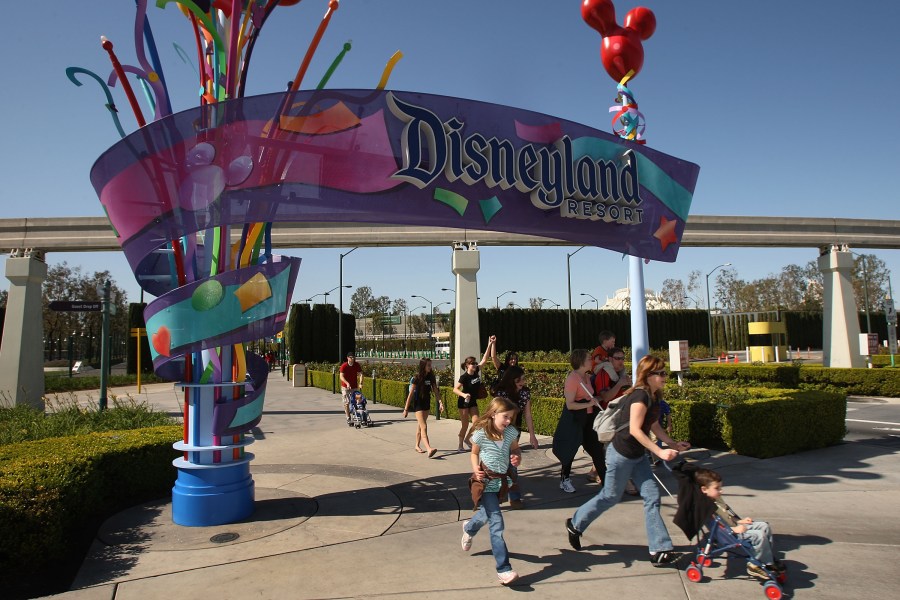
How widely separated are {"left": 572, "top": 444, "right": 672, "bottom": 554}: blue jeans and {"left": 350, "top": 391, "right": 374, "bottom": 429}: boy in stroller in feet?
31.0

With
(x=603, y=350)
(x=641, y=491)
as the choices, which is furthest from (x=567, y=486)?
(x=641, y=491)

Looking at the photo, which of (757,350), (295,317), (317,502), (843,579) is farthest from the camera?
(757,350)

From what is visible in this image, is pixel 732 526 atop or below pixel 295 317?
below

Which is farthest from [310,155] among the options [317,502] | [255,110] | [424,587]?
[424,587]

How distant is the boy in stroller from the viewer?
14.2 meters

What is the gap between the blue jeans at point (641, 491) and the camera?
16.3 feet

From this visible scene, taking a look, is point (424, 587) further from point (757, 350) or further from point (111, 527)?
point (757, 350)

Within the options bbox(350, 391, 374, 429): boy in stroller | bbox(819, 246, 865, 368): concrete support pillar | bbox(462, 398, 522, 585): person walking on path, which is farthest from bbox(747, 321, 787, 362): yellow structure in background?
bbox(462, 398, 522, 585): person walking on path

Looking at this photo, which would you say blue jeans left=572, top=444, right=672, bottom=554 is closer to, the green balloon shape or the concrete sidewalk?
the concrete sidewalk

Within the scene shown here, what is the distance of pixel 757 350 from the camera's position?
41.8 m

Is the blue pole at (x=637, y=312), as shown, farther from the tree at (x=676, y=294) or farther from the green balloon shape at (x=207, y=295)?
the tree at (x=676, y=294)

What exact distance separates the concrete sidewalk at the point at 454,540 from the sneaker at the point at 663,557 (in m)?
0.07

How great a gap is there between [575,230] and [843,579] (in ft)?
18.6

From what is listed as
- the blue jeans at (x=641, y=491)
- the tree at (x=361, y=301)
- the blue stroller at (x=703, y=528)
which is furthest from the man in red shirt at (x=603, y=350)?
the tree at (x=361, y=301)
